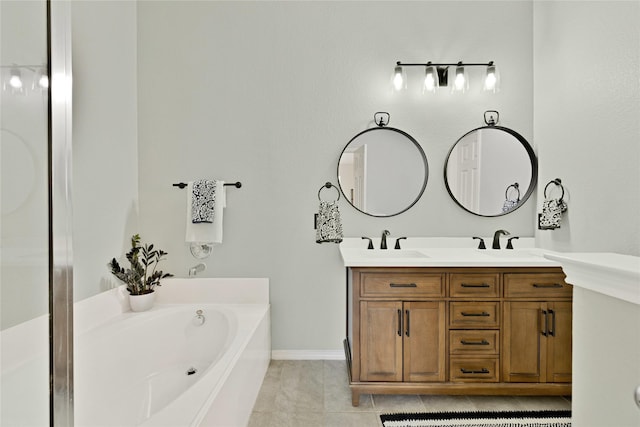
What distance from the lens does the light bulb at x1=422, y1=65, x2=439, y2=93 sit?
100 inches

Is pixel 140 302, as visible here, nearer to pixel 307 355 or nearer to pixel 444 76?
pixel 307 355

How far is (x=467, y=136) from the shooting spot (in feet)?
8.58

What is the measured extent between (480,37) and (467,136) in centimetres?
72

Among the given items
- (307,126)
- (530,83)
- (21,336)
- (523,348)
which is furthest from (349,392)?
(530,83)

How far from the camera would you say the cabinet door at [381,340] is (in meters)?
2.02

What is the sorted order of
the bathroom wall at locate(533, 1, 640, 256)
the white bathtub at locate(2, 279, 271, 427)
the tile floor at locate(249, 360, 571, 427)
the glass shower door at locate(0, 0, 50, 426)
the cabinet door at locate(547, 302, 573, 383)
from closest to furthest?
the glass shower door at locate(0, 0, 50, 426)
the white bathtub at locate(2, 279, 271, 427)
the bathroom wall at locate(533, 1, 640, 256)
the tile floor at locate(249, 360, 571, 427)
the cabinet door at locate(547, 302, 573, 383)

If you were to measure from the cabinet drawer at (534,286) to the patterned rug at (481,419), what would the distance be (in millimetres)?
619

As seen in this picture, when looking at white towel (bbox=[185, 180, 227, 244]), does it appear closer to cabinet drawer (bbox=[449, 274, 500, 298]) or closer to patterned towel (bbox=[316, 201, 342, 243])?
patterned towel (bbox=[316, 201, 342, 243])

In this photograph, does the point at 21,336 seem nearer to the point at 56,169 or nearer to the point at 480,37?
the point at 56,169

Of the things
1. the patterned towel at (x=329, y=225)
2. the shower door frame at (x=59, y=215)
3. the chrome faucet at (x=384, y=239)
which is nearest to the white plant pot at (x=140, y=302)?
the patterned towel at (x=329, y=225)

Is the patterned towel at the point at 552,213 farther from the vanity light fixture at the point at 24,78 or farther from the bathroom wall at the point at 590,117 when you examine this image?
the vanity light fixture at the point at 24,78

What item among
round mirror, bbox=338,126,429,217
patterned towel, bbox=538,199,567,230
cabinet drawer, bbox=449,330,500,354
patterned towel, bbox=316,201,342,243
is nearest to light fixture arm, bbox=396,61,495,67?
round mirror, bbox=338,126,429,217

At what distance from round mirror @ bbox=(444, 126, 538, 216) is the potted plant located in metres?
2.15

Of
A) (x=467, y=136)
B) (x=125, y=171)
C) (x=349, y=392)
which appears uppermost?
(x=467, y=136)
